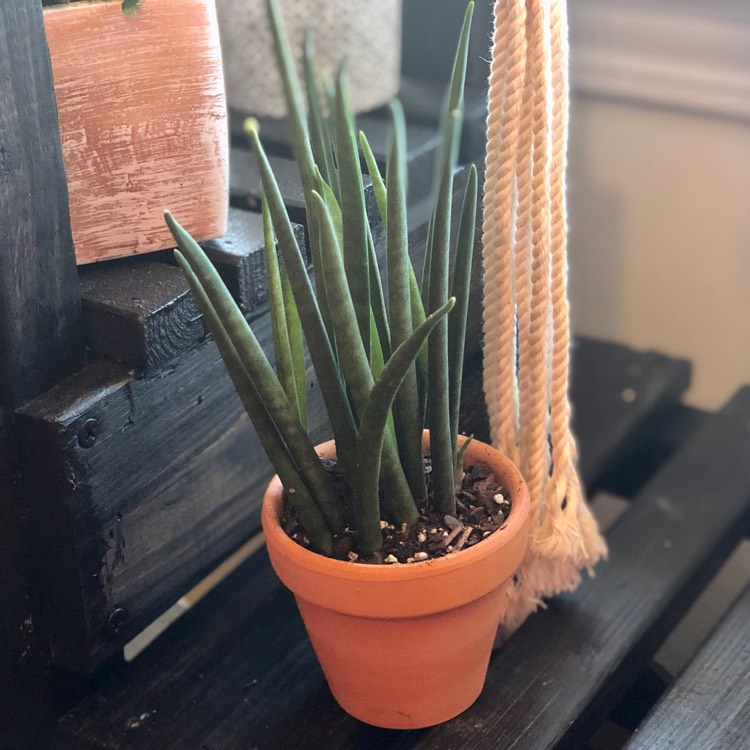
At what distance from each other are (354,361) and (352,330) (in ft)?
0.07

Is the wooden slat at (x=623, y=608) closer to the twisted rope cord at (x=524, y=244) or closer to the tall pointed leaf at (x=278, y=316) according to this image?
the twisted rope cord at (x=524, y=244)

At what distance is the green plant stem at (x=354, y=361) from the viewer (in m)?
0.51

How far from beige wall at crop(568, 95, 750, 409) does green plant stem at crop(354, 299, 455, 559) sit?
0.66 m

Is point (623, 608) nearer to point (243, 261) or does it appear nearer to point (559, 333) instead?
point (559, 333)

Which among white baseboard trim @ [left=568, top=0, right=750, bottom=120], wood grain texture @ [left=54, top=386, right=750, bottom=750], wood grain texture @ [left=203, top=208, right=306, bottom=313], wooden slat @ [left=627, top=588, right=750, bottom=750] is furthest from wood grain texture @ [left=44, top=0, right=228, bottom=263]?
white baseboard trim @ [left=568, top=0, right=750, bottom=120]

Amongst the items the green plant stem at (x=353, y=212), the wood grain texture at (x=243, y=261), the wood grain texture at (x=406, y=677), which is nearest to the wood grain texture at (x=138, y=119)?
the wood grain texture at (x=243, y=261)

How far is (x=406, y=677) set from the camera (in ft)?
2.03

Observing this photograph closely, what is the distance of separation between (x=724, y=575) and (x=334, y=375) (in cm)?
68

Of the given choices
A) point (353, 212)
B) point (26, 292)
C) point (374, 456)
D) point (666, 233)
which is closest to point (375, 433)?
point (374, 456)

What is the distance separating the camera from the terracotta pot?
0.57 meters

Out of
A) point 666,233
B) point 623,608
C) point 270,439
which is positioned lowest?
point 623,608

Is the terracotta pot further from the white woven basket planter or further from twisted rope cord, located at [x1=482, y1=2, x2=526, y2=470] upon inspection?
the white woven basket planter

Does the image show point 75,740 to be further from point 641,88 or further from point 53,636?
point 641,88

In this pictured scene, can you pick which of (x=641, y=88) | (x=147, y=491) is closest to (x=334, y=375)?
(x=147, y=491)
